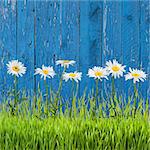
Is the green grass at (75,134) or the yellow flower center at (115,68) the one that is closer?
the green grass at (75,134)

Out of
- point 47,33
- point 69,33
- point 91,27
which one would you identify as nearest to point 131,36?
point 91,27

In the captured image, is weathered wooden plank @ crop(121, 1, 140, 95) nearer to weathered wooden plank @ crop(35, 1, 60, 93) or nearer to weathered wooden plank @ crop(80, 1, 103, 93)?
weathered wooden plank @ crop(80, 1, 103, 93)

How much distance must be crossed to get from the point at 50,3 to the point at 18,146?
177cm

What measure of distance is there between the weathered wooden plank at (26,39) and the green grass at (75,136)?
1.34 meters

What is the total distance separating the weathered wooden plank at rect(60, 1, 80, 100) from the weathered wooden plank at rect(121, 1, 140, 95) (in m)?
0.36

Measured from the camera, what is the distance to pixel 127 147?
307cm

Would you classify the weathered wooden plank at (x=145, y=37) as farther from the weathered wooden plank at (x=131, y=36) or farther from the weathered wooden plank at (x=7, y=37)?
the weathered wooden plank at (x=7, y=37)

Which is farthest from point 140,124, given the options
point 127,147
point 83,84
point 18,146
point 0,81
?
point 0,81

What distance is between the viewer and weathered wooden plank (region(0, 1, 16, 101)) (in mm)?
4527

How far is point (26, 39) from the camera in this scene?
4.53 meters

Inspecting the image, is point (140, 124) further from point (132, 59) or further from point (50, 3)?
point (50, 3)

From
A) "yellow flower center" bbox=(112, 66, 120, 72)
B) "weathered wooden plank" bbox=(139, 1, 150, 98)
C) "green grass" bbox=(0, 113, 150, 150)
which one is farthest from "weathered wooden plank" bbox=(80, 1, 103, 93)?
"green grass" bbox=(0, 113, 150, 150)

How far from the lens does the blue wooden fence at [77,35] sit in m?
4.49

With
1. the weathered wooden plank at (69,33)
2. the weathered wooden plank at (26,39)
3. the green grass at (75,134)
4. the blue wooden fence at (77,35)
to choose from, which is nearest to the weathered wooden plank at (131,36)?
the blue wooden fence at (77,35)
